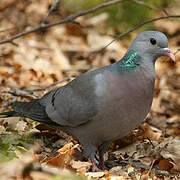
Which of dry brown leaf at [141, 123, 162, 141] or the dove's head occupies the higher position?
the dove's head

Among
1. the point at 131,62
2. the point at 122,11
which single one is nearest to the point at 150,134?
the point at 131,62

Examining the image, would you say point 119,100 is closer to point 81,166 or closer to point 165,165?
point 81,166

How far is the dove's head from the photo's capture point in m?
3.71

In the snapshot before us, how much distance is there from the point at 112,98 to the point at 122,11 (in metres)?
4.18

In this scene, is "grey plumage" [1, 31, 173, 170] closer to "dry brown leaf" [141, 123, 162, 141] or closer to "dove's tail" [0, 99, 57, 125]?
"dove's tail" [0, 99, 57, 125]

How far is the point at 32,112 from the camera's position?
416 centimetres

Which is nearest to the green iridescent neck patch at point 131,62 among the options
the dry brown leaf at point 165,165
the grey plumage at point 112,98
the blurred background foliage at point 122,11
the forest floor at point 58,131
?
the grey plumage at point 112,98

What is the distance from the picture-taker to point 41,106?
425 cm

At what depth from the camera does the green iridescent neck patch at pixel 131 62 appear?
11.9ft

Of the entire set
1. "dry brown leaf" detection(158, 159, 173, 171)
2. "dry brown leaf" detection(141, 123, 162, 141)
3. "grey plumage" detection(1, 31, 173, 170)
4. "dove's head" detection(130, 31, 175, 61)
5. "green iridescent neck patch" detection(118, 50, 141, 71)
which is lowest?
"dry brown leaf" detection(141, 123, 162, 141)

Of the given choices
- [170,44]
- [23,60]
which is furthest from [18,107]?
[170,44]

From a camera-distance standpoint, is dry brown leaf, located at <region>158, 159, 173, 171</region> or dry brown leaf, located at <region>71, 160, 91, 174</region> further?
dry brown leaf, located at <region>158, 159, 173, 171</region>

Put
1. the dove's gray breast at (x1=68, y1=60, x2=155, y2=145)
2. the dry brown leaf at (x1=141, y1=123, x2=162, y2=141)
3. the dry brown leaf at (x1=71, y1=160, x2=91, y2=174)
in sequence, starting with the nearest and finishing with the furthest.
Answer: the dry brown leaf at (x1=71, y1=160, x2=91, y2=174)
the dove's gray breast at (x1=68, y1=60, x2=155, y2=145)
the dry brown leaf at (x1=141, y1=123, x2=162, y2=141)

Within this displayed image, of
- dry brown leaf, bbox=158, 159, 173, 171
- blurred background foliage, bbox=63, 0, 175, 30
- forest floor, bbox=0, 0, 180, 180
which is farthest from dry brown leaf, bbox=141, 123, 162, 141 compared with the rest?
blurred background foliage, bbox=63, 0, 175, 30
